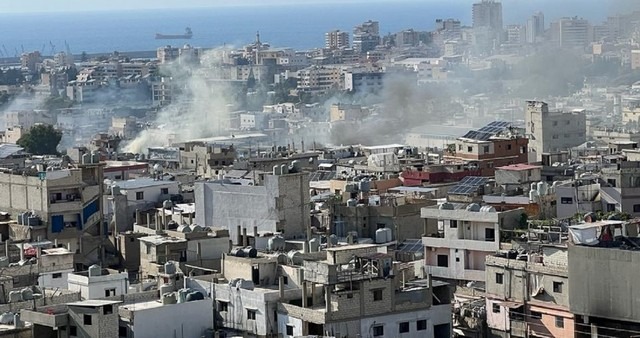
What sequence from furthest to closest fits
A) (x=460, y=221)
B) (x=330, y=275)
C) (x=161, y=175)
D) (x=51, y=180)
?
(x=161, y=175) → (x=51, y=180) → (x=460, y=221) → (x=330, y=275)

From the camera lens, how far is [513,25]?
10388cm

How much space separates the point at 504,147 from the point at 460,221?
41.0ft

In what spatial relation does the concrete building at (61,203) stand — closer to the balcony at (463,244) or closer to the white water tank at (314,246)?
the white water tank at (314,246)

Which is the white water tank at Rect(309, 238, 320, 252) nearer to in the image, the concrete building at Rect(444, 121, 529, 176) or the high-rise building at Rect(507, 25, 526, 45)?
the concrete building at Rect(444, 121, 529, 176)

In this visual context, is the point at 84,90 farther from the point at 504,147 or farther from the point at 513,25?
the point at 504,147

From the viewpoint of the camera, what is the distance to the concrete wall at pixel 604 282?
16.6 metres

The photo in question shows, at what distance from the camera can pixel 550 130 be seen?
43500 mm

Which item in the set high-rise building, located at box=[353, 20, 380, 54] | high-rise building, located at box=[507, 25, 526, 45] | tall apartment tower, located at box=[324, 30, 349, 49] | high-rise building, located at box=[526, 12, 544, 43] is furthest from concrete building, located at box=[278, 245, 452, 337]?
tall apartment tower, located at box=[324, 30, 349, 49]

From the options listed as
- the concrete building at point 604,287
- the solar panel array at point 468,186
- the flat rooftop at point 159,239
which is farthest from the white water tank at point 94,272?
the solar panel array at point 468,186

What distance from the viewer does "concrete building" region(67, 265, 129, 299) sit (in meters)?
19.9

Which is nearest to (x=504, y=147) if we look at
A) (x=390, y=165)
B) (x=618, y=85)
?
(x=390, y=165)

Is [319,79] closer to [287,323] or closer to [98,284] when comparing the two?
[98,284]

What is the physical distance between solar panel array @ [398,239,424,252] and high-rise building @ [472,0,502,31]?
83819 millimetres

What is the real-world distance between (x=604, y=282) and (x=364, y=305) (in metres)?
2.40
